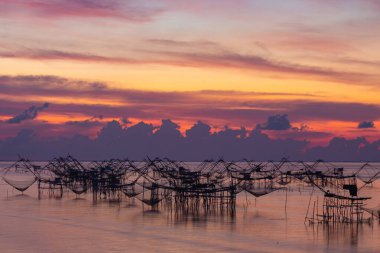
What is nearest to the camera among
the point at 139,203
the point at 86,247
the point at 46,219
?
the point at 86,247

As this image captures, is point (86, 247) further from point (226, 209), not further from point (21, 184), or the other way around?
point (21, 184)

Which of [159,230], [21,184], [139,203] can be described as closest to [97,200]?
[139,203]

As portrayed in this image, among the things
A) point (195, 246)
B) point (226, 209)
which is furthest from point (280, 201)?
point (195, 246)

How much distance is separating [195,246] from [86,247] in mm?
3642

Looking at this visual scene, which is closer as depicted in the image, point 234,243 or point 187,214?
point 234,243

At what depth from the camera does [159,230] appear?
2633cm

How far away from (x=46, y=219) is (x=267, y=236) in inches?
421

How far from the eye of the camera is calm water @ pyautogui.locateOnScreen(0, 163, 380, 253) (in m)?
22.2

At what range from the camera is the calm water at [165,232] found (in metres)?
22.2

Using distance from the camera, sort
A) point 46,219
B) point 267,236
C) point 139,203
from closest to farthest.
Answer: point 267,236, point 46,219, point 139,203

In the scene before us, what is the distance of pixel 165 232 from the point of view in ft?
84.3

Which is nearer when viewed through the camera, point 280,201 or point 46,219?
point 46,219

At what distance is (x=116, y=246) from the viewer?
22.1 m

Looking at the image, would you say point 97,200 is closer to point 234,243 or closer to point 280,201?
point 280,201
